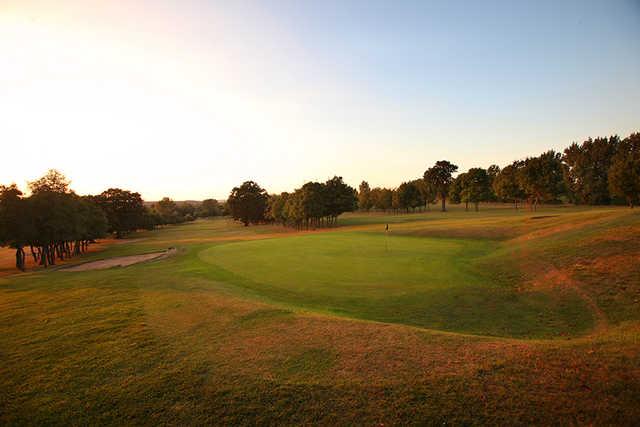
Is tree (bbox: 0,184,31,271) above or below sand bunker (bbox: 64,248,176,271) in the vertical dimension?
above

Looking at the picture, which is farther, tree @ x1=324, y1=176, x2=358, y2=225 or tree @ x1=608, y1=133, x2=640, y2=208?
tree @ x1=324, y1=176, x2=358, y2=225

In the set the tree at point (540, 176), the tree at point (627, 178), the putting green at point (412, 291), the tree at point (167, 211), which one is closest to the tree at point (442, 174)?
the tree at point (540, 176)

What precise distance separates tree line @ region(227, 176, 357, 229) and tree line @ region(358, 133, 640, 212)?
2946 centimetres

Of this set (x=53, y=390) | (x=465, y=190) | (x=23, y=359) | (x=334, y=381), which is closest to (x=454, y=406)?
(x=334, y=381)

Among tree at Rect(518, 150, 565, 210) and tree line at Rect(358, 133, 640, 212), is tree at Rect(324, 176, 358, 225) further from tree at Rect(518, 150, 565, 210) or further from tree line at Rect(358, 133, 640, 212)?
tree at Rect(518, 150, 565, 210)

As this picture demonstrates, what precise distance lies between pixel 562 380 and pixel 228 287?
15.1 meters

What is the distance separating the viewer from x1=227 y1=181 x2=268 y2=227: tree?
100 m

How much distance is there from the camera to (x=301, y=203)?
71500mm

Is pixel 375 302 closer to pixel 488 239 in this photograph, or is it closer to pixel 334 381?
pixel 334 381

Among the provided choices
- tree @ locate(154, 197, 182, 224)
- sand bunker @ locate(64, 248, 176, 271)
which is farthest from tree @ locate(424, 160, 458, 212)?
tree @ locate(154, 197, 182, 224)

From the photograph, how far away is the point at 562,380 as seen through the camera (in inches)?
225

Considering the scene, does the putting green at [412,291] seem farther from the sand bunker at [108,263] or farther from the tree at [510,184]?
the tree at [510,184]

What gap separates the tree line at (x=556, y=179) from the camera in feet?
198

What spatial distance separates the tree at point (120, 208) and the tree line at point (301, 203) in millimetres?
28168
